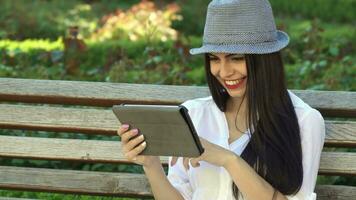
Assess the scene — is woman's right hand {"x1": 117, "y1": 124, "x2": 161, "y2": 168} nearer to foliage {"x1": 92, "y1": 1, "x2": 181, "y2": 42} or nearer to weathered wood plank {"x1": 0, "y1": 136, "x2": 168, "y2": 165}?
weathered wood plank {"x1": 0, "y1": 136, "x2": 168, "y2": 165}

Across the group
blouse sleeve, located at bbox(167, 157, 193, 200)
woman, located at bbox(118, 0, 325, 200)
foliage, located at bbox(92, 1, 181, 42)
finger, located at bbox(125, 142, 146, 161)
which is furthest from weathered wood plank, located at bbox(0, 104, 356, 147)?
foliage, located at bbox(92, 1, 181, 42)

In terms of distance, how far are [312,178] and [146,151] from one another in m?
0.60

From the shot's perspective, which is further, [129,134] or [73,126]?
[73,126]

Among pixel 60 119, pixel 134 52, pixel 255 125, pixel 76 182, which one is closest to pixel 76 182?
pixel 76 182

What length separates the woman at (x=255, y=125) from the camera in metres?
3.32

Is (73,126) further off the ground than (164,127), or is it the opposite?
(164,127)

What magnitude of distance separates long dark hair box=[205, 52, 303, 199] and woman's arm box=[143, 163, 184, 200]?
0.26 m

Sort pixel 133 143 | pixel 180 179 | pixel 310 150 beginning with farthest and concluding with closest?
pixel 180 179, pixel 310 150, pixel 133 143

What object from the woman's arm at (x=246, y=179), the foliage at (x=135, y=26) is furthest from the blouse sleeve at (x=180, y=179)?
the foliage at (x=135, y=26)

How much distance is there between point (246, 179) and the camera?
3299 mm

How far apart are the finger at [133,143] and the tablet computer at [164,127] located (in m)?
0.02

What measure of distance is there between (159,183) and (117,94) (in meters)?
0.58

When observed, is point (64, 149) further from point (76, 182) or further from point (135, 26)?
point (135, 26)

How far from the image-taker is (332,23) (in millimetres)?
12422
